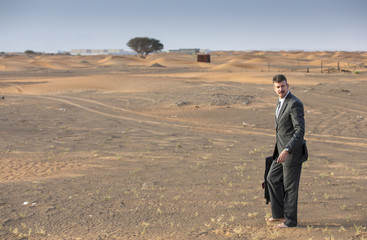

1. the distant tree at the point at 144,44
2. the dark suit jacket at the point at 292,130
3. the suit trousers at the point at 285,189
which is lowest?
the suit trousers at the point at 285,189

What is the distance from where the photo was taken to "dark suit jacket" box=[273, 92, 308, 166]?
4.32 metres

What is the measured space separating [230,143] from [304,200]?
16.5 feet

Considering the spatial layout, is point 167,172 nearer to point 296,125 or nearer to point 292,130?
point 292,130

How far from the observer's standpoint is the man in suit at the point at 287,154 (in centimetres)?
435

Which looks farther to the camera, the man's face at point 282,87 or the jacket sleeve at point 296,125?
the man's face at point 282,87

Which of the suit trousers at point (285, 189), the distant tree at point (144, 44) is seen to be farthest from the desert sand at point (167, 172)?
the distant tree at point (144, 44)

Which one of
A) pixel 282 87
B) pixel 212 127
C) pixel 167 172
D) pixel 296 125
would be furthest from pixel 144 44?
pixel 296 125

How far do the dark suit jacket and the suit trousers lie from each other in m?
0.13

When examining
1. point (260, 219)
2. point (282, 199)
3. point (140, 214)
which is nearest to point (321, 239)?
point (282, 199)

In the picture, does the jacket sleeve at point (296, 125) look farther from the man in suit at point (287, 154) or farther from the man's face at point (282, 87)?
the man's face at point (282, 87)

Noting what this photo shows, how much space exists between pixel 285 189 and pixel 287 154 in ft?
1.69

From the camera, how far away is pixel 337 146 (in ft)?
35.8

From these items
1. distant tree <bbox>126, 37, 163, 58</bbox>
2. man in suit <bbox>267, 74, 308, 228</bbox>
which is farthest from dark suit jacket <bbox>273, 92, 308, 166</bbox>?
distant tree <bbox>126, 37, 163, 58</bbox>

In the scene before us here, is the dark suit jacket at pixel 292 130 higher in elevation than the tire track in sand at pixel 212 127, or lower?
higher
